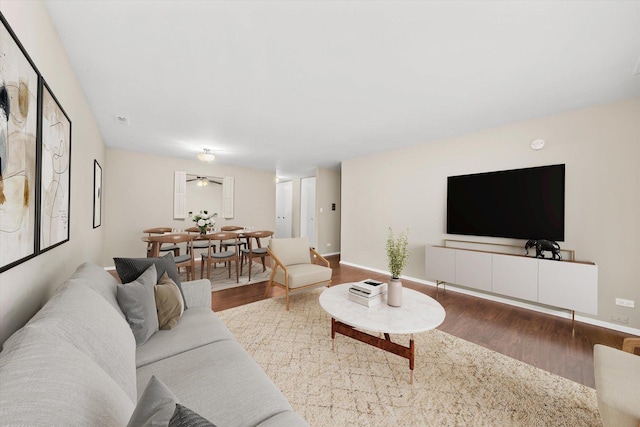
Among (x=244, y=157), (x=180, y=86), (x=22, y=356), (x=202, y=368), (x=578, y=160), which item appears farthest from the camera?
(x=244, y=157)

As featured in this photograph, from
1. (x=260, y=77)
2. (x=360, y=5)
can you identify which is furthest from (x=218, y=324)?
(x=360, y=5)

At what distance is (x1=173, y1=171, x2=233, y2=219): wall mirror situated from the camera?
5734 millimetres

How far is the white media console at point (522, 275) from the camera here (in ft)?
8.52

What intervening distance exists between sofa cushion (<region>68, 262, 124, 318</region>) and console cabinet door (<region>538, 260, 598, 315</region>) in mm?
3979

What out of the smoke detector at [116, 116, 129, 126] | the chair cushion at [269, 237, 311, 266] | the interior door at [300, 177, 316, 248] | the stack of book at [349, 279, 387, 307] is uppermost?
the smoke detector at [116, 116, 129, 126]

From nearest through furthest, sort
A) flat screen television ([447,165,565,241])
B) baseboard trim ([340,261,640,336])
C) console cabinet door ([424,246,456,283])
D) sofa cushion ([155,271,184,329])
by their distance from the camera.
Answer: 1. sofa cushion ([155,271,184,329])
2. baseboard trim ([340,261,640,336])
3. flat screen television ([447,165,565,241])
4. console cabinet door ([424,246,456,283])

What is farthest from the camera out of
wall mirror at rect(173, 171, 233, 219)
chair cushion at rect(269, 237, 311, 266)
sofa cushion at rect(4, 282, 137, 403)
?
wall mirror at rect(173, 171, 233, 219)

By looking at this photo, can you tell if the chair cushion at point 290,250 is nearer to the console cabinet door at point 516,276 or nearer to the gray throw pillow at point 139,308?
the gray throw pillow at point 139,308

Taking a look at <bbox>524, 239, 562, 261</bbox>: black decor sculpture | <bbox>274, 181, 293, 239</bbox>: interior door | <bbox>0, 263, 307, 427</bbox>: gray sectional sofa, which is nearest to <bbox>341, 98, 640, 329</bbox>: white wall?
<bbox>524, 239, 562, 261</bbox>: black decor sculpture

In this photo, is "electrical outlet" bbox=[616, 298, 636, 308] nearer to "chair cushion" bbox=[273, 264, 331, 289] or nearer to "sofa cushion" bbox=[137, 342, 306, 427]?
"chair cushion" bbox=[273, 264, 331, 289]

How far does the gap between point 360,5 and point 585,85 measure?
2.47 meters

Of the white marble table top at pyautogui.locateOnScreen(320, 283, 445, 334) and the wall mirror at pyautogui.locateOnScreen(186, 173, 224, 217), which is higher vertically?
the wall mirror at pyautogui.locateOnScreen(186, 173, 224, 217)

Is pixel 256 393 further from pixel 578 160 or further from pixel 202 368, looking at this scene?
pixel 578 160

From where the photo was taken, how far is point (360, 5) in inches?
58.9
